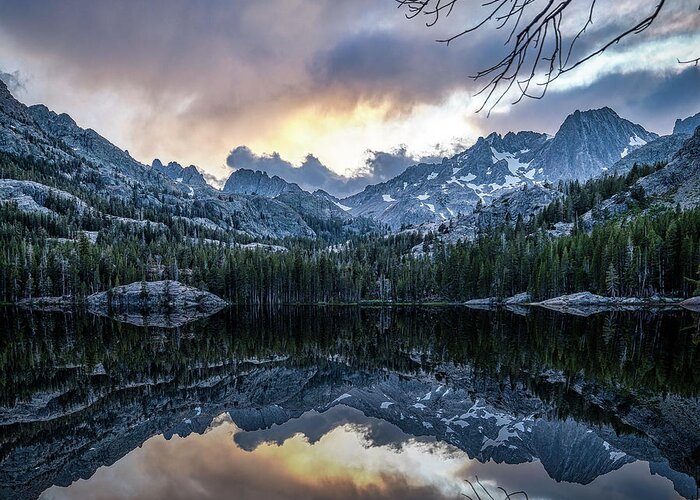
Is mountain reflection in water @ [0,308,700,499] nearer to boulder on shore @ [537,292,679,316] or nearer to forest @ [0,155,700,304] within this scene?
boulder on shore @ [537,292,679,316]

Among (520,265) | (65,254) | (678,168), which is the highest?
(678,168)

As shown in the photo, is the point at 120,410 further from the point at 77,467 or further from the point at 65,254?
the point at 65,254

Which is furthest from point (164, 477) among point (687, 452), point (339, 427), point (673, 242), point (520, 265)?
point (520, 265)

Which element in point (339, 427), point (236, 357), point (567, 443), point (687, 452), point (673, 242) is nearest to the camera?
point (687, 452)

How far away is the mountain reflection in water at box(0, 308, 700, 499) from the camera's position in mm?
11547

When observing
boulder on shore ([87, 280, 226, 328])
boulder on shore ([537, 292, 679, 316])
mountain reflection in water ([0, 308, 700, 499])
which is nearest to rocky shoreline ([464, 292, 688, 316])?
boulder on shore ([537, 292, 679, 316])

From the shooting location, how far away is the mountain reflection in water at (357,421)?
11.5m

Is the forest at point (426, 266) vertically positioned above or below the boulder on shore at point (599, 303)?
above

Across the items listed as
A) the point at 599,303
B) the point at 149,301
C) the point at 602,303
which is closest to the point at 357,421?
the point at 599,303

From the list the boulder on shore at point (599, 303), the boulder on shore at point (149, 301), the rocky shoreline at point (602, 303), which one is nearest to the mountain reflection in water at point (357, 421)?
the rocky shoreline at point (602, 303)

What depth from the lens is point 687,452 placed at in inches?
473

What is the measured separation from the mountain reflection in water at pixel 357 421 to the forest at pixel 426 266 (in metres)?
53.6

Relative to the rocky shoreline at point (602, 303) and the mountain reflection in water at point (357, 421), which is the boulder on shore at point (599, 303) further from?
the mountain reflection in water at point (357, 421)

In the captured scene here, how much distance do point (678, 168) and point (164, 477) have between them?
516 feet
